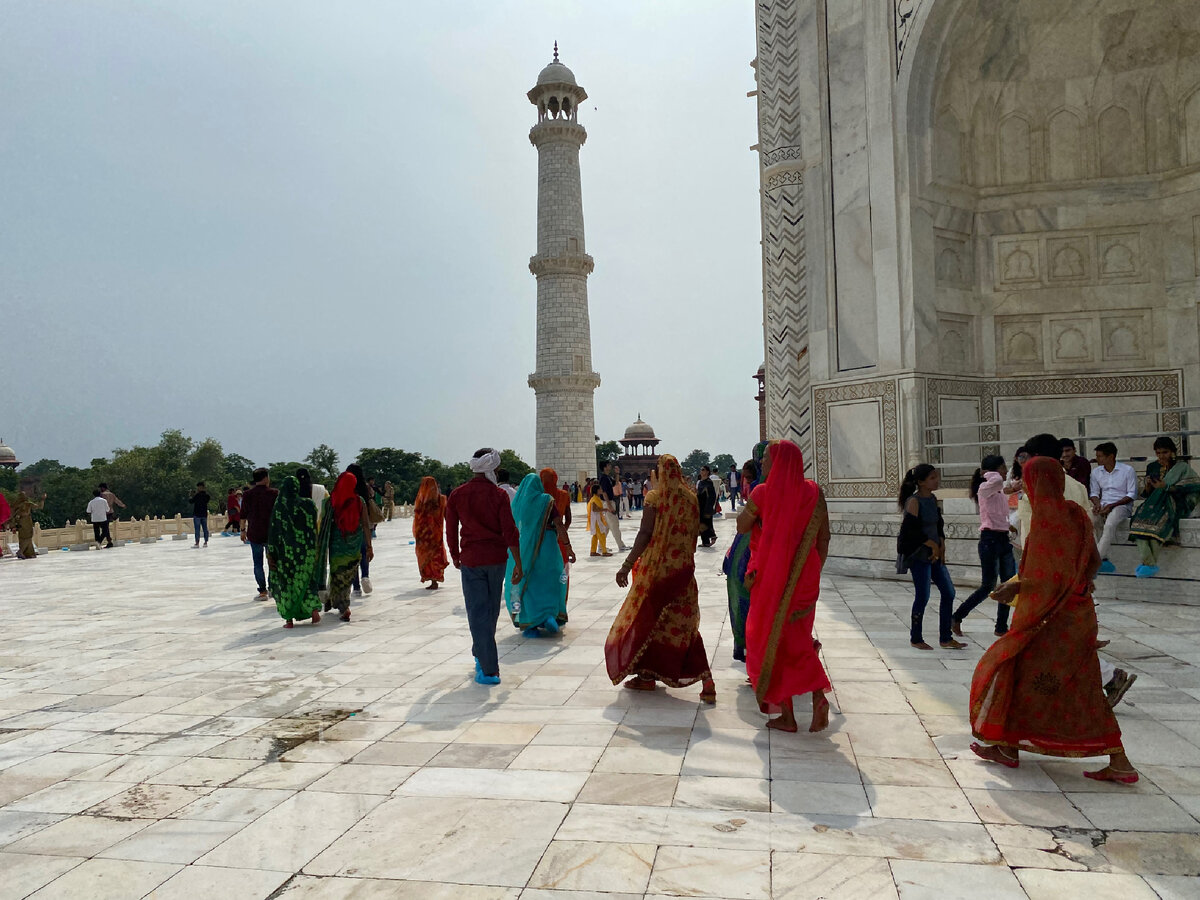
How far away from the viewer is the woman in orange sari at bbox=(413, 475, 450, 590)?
10.0m

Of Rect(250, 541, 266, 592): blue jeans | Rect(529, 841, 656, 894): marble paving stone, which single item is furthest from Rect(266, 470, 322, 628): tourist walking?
Rect(529, 841, 656, 894): marble paving stone

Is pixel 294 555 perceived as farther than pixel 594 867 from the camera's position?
Yes

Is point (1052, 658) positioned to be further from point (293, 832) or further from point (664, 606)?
point (293, 832)

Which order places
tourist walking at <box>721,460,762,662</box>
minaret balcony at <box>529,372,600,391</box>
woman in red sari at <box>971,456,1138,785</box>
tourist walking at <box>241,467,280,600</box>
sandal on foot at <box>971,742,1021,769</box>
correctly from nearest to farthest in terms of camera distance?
woman in red sari at <box>971,456,1138,785</box> → sandal on foot at <box>971,742,1021,769</box> → tourist walking at <box>721,460,762,662</box> → tourist walking at <box>241,467,280,600</box> → minaret balcony at <box>529,372,600,391</box>

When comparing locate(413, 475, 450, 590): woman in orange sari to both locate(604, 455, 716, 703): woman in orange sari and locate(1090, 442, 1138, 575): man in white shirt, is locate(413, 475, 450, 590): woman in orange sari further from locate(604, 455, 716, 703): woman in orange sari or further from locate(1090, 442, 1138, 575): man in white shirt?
locate(1090, 442, 1138, 575): man in white shirt

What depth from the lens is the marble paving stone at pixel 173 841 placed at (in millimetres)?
2904

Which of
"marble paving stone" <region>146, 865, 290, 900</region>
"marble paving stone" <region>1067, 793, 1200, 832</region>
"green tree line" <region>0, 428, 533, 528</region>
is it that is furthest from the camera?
"green tree line" <region>0, 428, 533, 528</region>

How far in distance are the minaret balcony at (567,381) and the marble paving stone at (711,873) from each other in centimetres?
3020

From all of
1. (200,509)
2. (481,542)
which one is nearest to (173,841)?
(481,542)

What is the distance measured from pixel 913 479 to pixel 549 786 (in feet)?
11.6

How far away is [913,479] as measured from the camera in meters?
5.82

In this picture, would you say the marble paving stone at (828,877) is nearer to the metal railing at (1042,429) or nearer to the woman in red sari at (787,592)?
the woman in red sari at (787,592)

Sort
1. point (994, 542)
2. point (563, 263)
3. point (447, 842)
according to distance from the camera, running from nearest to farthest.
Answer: point (447, 842) < point (994, 542) < point (563, 263)

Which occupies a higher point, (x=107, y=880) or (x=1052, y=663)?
(x=1052, y=663)
